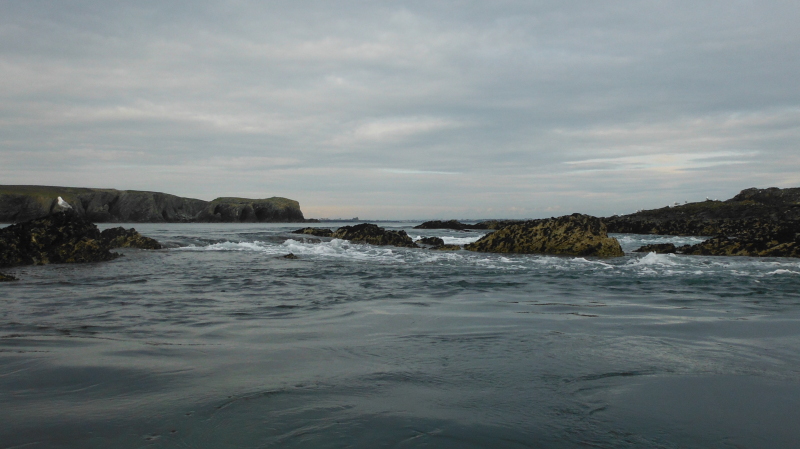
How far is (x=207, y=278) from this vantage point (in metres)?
10.6

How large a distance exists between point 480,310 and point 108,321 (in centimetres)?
482

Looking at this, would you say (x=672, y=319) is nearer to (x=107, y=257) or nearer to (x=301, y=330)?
(x=301, y=330)

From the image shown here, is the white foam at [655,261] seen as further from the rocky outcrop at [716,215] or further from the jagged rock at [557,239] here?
the rocky outcrop at [716,215]

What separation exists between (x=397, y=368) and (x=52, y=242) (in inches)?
571

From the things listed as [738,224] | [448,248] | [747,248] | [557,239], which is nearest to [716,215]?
[738,224]

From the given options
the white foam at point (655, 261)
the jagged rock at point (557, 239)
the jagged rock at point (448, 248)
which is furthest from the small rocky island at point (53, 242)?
the white foam at point (655, 261)

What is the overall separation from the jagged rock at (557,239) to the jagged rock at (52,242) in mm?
13680

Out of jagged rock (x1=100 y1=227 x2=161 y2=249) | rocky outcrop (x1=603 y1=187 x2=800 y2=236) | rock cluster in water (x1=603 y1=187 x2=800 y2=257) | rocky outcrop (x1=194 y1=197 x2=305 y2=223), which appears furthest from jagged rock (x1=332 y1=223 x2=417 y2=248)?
rocky outcrop (x1=194 y1=197 x2=305 y2=223)

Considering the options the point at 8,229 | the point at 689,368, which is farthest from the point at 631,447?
the point at 8,229

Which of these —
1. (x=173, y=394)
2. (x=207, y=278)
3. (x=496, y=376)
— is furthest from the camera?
(x=207, y=278)

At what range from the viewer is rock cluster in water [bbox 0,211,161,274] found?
13039 mm

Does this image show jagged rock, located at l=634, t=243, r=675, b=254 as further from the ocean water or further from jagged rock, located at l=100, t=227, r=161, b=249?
jagged rock, located at l=100, t=227, r=161, b=249

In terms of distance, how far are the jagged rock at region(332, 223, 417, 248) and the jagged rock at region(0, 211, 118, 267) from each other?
1266 cm

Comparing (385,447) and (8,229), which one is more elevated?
(8,229)
